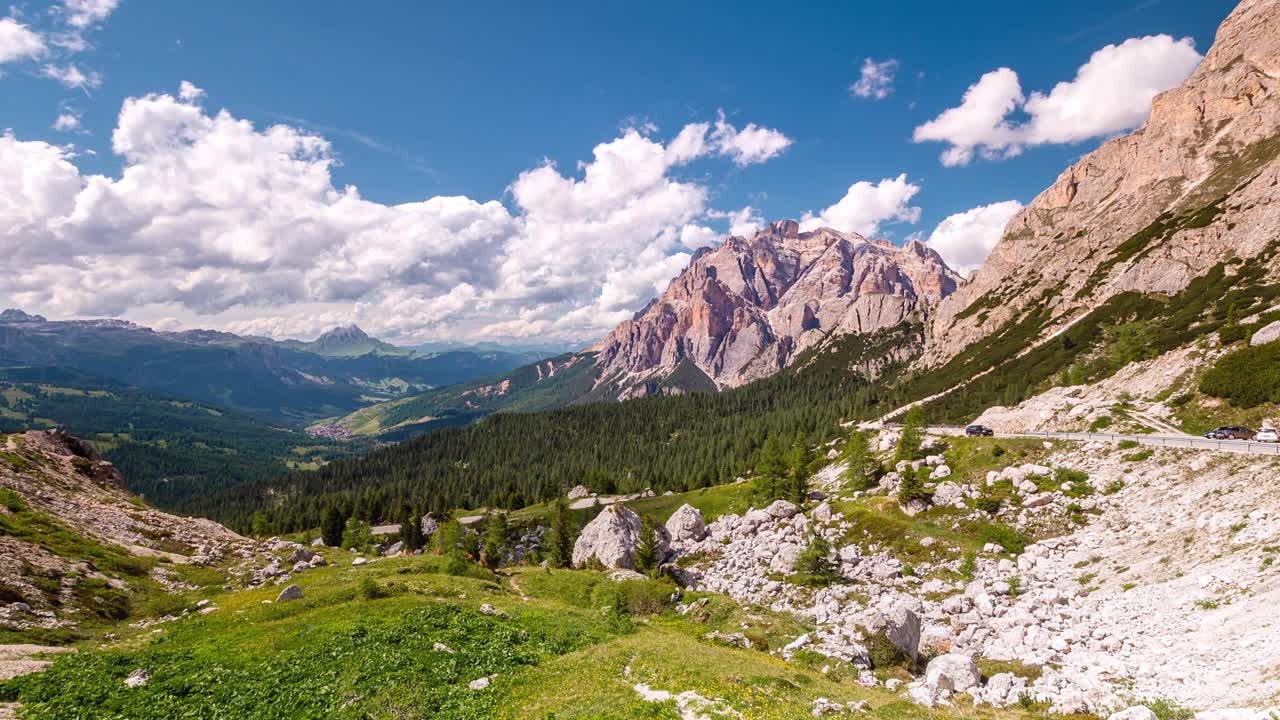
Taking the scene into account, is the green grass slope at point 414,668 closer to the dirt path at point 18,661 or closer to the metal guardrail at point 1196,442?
the dirt path at point 18,661

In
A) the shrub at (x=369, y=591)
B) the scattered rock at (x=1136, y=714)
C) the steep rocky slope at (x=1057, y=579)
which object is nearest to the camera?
the scattered rock at (x=1136, y=714)

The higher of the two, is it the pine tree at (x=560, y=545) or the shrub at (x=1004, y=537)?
the shrub at (x=1004, y=537)

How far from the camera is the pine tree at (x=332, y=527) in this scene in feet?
401

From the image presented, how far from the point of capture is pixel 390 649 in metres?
25.6

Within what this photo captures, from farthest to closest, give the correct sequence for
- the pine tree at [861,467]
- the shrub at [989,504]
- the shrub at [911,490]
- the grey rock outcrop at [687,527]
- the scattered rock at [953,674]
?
the pine tree at [861,467] → the grey rock outcrop at [687,527] → the shrub at [911,490] → the shrub at [989,504] → the scattered rock at [953,674]

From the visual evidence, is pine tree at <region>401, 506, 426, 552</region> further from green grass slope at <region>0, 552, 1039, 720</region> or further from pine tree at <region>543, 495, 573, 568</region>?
green grass slope at <region>0, 552, 1039, 720</region>

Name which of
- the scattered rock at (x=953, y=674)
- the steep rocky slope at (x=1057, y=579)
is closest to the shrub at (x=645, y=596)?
the steep rocky slope at (x=1057, y=579)

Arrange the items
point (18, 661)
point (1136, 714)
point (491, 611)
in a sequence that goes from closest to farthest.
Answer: point (1136, 714) → point (18, 661) → point (491, 611)

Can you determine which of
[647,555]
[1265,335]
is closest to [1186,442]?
[1265,335]

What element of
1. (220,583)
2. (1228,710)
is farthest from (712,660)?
(220,583)

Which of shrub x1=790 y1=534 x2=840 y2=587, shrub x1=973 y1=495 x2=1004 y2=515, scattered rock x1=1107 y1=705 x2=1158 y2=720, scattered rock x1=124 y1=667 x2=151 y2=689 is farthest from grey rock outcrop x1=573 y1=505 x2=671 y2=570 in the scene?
scattered rock x1=1107 y1=705 x2=1158 y2=720

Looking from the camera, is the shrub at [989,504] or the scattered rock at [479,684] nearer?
the scattered rock at [479,684]

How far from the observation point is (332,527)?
414 ft

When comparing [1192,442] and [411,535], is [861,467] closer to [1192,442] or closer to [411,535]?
[1192,442]
